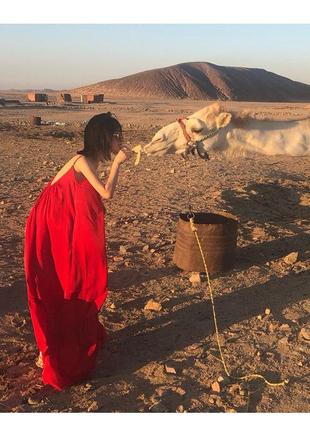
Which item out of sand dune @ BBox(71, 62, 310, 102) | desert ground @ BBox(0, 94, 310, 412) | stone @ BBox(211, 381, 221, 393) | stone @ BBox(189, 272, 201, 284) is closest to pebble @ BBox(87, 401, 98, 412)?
desert ground @ BBox(0, 94, 310, 412)

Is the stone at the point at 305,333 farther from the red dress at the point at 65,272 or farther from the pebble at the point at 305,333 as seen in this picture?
the red dress at the point at 65,272

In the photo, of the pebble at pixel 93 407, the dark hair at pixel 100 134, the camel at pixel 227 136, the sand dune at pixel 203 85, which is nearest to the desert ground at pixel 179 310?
the pebble at pixel 93 407

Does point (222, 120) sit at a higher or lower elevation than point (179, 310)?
higher

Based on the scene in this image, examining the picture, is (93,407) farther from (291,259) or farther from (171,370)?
(291,259)

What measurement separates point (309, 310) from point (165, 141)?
2204mm

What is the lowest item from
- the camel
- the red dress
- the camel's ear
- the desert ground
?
the desert ground

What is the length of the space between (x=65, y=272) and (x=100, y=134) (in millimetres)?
1068

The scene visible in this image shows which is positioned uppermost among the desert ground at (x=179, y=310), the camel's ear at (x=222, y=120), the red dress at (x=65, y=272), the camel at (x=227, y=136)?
the camel's ear at (x=222, y=120)

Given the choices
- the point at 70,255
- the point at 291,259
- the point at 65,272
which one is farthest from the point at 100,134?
the point at 291,259

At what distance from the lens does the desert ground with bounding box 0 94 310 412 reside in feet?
12.3

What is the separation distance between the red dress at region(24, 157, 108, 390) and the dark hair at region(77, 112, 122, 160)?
222 millimetres

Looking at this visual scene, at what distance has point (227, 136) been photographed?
17.4 feet

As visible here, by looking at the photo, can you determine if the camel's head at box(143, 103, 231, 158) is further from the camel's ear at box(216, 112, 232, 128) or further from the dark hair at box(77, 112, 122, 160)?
the dark hair at box(77, 112, 122, 160)

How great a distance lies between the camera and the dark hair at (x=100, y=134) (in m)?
3.84
